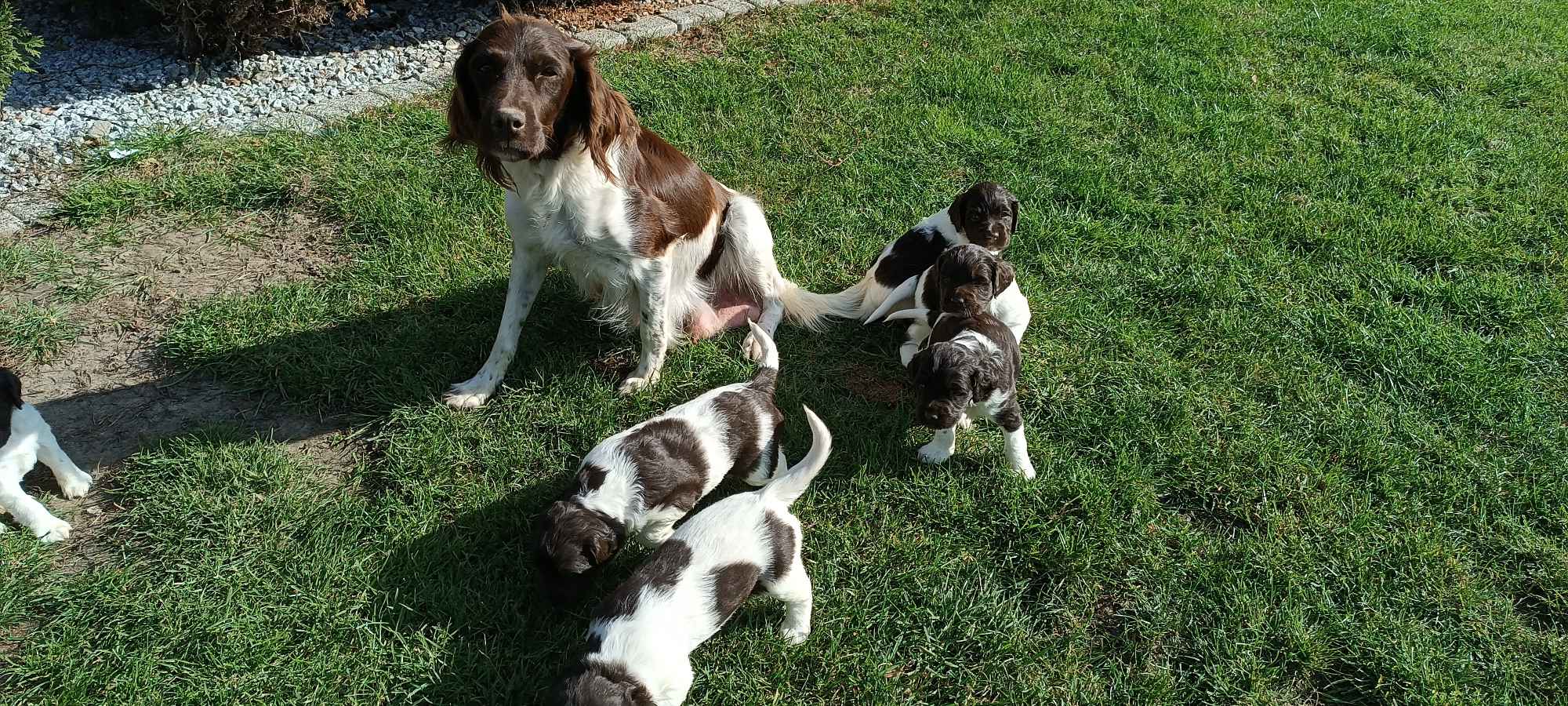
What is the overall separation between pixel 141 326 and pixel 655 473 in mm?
2465

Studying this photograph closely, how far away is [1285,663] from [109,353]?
424cm

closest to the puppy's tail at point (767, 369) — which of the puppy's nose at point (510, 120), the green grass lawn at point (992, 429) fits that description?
the green grass lawn at point (992, 429)

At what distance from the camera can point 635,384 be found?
11.4ft

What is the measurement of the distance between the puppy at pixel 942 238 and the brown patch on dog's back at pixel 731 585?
1.62m

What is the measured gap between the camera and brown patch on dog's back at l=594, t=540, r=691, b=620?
2344 mm

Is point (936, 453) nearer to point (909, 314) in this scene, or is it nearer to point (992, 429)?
point (992, 429)

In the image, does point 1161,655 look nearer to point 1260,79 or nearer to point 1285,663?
point 1285,663

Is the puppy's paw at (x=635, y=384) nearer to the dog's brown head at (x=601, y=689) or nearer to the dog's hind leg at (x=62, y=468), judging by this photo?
the dog's brown head at (x=601, y=689)

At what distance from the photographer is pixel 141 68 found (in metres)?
5.26

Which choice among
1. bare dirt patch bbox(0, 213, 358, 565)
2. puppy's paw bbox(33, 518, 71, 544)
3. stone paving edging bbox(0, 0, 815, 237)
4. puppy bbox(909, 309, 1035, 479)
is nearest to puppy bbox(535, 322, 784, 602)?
puppy bbox(909, 309, 1035, 479)

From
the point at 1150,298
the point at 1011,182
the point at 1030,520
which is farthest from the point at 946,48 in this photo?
the point at 1030,520

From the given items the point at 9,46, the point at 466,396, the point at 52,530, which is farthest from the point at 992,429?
the point at 9,46

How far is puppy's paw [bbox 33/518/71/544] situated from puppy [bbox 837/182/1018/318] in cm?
278

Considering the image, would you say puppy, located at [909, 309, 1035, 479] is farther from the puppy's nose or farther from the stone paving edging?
the stone paving edging
